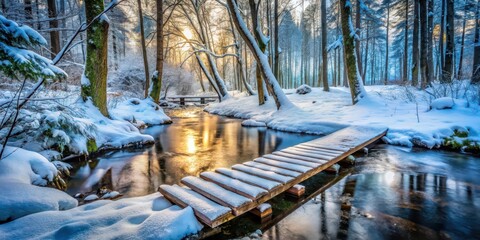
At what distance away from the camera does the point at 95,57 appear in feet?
24.3

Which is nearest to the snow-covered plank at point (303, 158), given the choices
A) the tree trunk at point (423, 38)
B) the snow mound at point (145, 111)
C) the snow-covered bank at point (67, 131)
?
the snow-covered bank at point (67, 131)

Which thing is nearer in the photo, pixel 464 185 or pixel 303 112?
pixel 464 185

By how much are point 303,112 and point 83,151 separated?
8.30 m

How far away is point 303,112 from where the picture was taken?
10.5 m

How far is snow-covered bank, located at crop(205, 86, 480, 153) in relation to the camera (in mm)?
6086

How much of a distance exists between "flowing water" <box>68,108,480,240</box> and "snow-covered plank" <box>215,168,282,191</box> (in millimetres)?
367

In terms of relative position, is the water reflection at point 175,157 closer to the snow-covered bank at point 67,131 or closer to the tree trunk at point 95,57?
the snow-covered bank at point 67,131

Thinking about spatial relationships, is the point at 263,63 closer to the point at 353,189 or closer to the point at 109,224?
the point at 353,189

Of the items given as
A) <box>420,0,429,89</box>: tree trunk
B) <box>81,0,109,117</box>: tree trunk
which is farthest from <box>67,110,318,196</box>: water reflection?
<box>420,0,429,89</box>: tree trunk

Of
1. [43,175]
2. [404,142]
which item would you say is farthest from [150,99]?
[404,142]

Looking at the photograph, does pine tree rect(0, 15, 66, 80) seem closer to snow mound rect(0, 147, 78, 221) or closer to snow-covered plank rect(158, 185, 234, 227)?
snow mound rect(0, 147, 78, 221)

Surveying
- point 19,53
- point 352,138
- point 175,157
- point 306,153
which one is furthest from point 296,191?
point 19,53

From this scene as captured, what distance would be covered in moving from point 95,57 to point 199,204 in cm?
688

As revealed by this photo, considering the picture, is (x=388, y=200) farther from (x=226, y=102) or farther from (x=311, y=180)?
(x=226, y=102)
